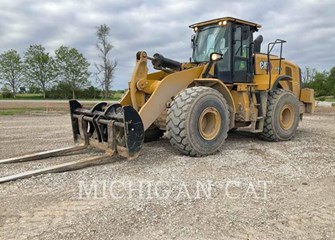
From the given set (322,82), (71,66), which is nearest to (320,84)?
(322,82)

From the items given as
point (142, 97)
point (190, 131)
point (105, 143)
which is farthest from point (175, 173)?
point (142, 97)

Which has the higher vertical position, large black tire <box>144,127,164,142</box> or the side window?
the side window

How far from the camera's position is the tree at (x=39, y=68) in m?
44.2

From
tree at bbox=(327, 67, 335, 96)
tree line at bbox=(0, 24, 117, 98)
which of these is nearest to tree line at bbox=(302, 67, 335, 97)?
tree at bbox=(327, 67, 335, 96)

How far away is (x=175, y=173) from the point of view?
15.9ft

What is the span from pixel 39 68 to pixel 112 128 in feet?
142

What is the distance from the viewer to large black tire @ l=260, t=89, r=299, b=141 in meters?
7.36

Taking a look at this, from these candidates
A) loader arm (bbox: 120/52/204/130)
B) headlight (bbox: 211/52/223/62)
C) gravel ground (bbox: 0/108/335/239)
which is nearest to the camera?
gravel ground (bbox: 0/108/335/239)

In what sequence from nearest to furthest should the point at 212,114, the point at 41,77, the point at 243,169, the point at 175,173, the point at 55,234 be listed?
1. the point at 55,234
2. the point at 175,173
3. the point at 243,169
4. the point at 212,114
5. the point at 41,77

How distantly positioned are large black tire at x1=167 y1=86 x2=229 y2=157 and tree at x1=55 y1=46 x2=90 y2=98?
4108cm

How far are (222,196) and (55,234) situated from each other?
199cm

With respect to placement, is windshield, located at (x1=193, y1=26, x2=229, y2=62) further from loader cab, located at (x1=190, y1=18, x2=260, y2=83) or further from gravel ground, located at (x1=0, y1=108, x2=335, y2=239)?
gravel ground, located at (x1=0, y1=108, x2=335, y2=239)

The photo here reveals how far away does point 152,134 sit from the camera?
7.34 m

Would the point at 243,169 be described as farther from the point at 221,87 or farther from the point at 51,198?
the point at 51,198
